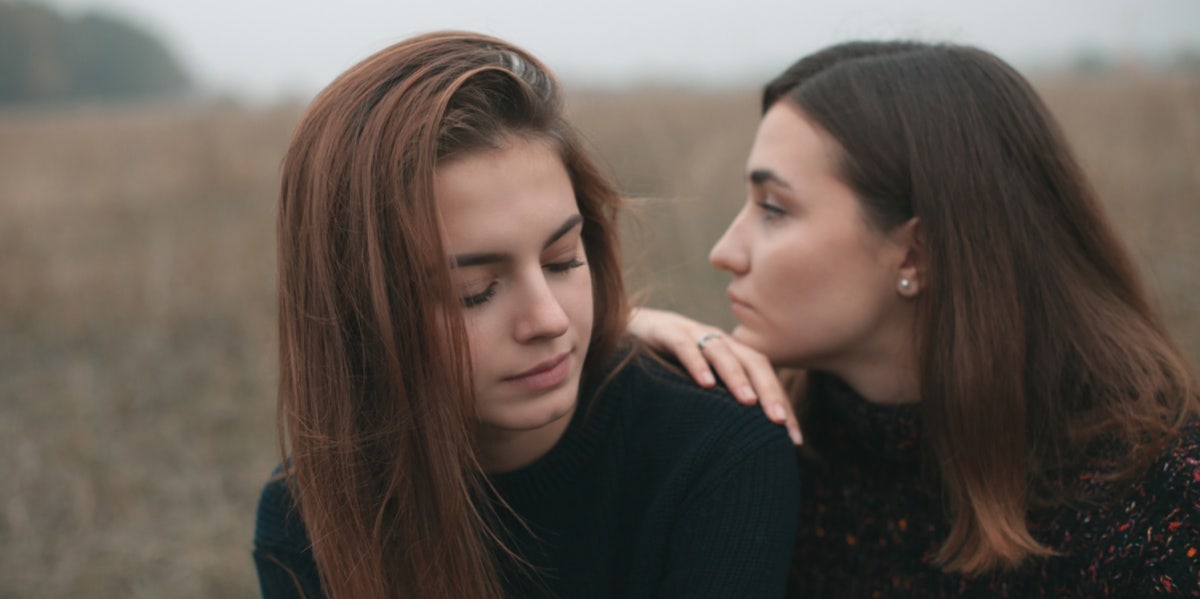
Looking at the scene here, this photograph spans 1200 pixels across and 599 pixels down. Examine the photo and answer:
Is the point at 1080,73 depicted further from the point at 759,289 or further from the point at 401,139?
the point at 401,139

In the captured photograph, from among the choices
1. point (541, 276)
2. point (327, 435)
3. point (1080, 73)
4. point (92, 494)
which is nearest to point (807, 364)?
point (541, 276)

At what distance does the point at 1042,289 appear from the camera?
1.73m

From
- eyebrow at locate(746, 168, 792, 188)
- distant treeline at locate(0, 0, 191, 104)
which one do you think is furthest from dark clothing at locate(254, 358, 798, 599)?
distant treeline at locate(0, 0, 191, 104)

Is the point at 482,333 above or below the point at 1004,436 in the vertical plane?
above

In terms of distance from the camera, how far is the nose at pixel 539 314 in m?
1.34

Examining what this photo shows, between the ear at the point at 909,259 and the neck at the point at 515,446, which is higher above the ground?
the ear at the point at 909,259

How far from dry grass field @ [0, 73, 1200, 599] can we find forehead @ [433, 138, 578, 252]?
32cm

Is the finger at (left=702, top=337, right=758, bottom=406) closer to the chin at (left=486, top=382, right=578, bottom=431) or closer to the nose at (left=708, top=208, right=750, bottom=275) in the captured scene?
the nose at (left=708, top=208, right=750, bottom=275)

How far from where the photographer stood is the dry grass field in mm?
3094

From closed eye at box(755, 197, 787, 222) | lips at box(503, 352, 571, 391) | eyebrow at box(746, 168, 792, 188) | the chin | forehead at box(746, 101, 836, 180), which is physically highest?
forehead at box(746, 101, 836, 180)

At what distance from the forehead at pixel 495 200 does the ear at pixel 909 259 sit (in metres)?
0.74

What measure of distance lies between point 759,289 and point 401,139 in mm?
852

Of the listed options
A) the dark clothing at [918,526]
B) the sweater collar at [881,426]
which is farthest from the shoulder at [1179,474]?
the sweater collar at [881,426]

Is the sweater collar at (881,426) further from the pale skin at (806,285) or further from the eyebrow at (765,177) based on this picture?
the eyebrow at (765,177)
